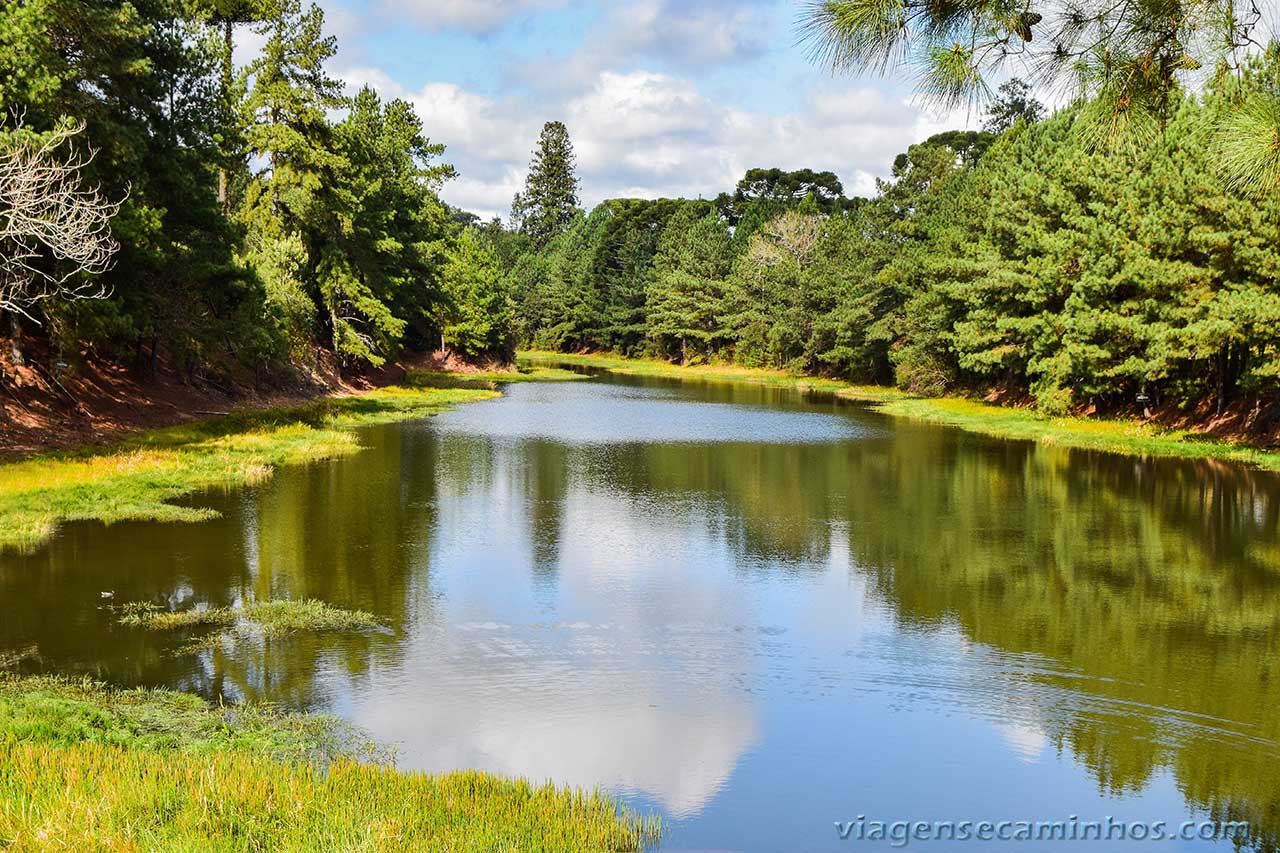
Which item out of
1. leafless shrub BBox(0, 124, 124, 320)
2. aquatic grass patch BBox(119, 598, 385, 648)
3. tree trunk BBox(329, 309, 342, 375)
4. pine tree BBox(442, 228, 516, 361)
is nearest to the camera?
aquatic grass patch BBox(119, 598, 385, 648)

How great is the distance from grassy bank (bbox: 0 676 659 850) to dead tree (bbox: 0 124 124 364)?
35.4 ft

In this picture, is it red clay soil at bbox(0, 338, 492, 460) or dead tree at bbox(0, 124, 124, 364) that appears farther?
red clay soil at bbox(0, 338, 492, 460)

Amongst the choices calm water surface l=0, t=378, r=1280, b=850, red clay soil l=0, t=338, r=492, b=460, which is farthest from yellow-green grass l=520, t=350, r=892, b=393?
calm water surface l=0, t=378, r=1280, b=850

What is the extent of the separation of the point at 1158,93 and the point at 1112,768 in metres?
6.11

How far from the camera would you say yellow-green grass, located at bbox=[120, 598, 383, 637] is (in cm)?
1245

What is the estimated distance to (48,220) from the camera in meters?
18.0

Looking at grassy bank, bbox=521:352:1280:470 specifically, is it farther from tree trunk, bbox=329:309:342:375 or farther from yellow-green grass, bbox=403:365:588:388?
tree trunk, bbox=329:309:342:375

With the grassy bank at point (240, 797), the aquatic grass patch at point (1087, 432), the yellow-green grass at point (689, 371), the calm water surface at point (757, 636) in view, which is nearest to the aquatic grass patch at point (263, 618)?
the calm water surface at point (757, 636)

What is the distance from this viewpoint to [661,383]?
7262cm

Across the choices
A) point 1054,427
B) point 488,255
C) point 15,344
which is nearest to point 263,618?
point 15,344

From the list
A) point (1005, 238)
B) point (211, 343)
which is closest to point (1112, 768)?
point (211, 343)

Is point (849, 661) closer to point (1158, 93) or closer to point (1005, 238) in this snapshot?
point (1158, 93)

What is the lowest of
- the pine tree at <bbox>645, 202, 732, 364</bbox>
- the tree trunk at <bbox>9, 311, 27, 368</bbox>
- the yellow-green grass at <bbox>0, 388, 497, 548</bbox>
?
the yellow-green grass at <bbox>0, 388, 497, 548</bbox>

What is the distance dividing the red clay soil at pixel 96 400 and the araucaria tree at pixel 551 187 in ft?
336
